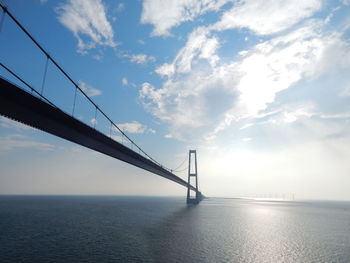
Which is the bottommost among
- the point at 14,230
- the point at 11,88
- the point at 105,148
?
the point at 14,230

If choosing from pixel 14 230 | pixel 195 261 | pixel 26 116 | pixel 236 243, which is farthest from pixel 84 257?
pixel 14 230

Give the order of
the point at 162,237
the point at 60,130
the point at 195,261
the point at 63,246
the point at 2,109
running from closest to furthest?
the point at 2,109, the point at 195,261, the point at 60,130, the point at 63,246, the point at 162,237

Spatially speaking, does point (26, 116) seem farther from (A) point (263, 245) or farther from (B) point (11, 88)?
(A) point (263, 245)

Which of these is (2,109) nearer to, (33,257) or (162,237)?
(33,257)

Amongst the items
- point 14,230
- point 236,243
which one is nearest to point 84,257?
point 236,243

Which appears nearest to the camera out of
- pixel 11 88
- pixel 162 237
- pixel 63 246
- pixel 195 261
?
pixel 11 88

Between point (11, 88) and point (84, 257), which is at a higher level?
point (11, 88)

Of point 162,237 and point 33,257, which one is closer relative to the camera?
point 33,257
